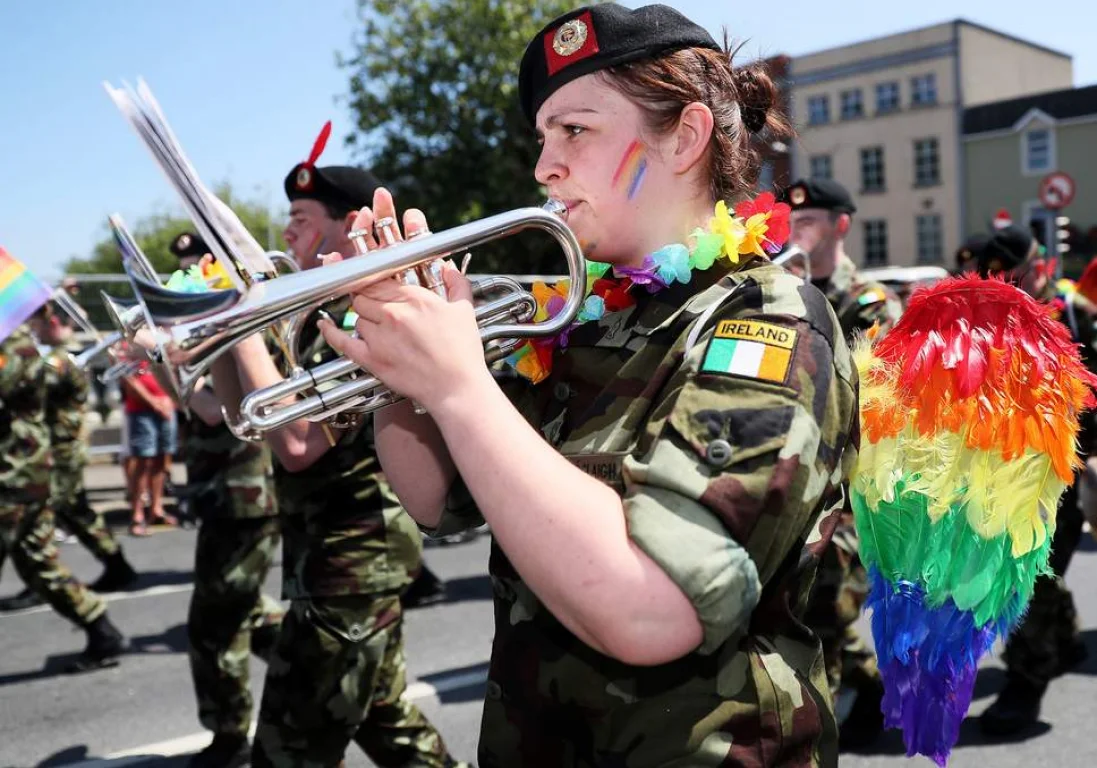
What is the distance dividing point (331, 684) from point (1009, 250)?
12.8ft

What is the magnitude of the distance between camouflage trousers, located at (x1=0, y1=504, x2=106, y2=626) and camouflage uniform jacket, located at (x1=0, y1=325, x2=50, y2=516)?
72 mm

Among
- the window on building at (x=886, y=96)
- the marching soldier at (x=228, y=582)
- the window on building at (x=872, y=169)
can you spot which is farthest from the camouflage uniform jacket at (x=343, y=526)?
the window on building at (x=886, y=96)

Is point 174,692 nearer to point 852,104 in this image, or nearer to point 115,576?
point 115,576

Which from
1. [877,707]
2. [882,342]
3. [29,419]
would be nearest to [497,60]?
[29,419]

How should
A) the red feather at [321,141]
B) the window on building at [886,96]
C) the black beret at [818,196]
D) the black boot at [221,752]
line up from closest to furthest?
1. the red feather at [321,141]
2. the black boot at [221,752]
3. the black beret at [818,196]
4. the window on building at [886,96]

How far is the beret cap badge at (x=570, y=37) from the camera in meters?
1.59

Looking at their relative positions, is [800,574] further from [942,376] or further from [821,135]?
[821,135]

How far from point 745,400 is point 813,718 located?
0.52 meters

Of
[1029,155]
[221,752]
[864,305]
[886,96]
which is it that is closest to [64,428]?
[221,752]

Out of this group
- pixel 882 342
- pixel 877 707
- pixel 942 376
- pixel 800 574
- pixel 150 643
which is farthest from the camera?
pixel 150 643

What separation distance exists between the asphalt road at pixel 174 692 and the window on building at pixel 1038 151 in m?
31.2

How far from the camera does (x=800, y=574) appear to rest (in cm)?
156

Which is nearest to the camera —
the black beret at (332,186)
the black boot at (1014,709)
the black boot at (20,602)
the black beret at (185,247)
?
the black beret at (332,186)

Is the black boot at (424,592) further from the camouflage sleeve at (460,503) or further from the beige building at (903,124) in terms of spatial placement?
the beige building at (903,124)
